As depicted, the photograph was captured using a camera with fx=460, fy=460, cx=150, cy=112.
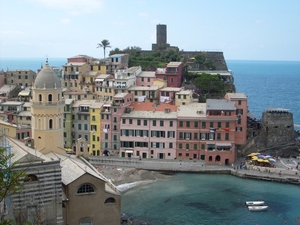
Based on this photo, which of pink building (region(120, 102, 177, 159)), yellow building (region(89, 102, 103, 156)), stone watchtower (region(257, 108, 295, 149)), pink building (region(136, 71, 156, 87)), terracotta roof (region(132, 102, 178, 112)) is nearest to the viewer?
pink building (region(120, 102, 177, 159))

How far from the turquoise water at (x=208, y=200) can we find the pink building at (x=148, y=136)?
6.43 meters

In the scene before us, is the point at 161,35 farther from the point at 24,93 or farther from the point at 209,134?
the point at 209,134

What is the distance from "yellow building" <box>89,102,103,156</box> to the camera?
6862 centimetres

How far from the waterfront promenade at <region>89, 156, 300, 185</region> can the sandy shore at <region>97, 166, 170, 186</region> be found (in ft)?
4.21

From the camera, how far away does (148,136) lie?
66500 millimetres

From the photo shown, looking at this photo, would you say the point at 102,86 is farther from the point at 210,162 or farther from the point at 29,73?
the point at 210,162

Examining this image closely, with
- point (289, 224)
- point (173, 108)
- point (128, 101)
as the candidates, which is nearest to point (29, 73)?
point (128, 101)

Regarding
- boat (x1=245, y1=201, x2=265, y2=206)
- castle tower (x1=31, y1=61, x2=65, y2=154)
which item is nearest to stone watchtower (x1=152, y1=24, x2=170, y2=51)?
boat (x1=245, y1=201, x2=265, y2=206)

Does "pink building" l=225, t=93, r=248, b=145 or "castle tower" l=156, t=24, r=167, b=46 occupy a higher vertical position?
"castle tower" l=156, t=24, r=167, b=46

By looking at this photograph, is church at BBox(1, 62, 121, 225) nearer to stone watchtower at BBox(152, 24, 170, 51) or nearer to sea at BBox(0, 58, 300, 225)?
A: sea at BBox(0, 58, 300, 225)

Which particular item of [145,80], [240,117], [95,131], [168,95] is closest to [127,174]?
[95,131]

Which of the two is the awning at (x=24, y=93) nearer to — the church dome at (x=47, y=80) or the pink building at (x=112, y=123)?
the pink building at (x=112, y=123)

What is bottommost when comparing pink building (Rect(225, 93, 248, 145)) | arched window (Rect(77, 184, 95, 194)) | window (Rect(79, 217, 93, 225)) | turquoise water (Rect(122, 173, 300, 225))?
turquoise water (Rect(122, 173, 300, 225))

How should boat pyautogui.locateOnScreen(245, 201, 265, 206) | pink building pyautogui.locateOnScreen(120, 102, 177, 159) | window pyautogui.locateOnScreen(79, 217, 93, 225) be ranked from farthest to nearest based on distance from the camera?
pink building pyautogui.locateOnScreen(120, 102, 177, 159) → boat pyautogui.locateOnScreen(245, 201, 265, 206) → window pyautogui.locateOnScreen(79, 217, 93, 225)
